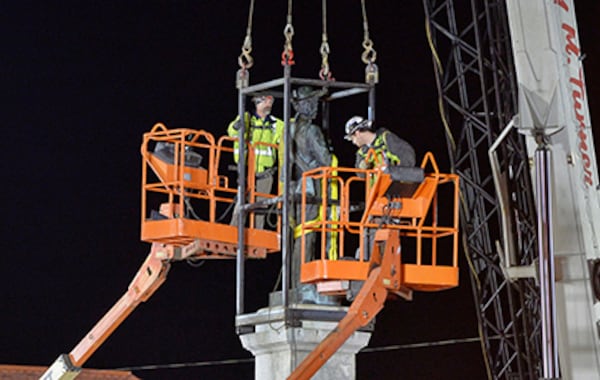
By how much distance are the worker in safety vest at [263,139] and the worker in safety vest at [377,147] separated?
1.21 metres

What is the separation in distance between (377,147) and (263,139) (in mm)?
1837

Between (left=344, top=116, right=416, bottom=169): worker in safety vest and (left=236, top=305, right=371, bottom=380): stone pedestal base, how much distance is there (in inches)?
74.5

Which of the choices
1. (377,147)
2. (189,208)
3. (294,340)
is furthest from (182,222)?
(377,147)

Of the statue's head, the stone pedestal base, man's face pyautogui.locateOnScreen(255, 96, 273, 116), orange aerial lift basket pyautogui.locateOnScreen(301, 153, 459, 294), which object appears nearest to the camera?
orange aerial lift basket pyautogui.locateOnScreen(301, 153, 459, 294)

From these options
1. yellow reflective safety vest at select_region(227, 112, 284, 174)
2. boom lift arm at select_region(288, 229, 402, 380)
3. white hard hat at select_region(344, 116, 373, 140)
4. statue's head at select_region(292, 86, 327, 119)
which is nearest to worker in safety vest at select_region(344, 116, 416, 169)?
white hard hat at select_region(344, 116, 373, 140)

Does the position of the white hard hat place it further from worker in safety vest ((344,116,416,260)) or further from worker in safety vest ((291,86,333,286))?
worker in safety vest ((291,86,333,286))

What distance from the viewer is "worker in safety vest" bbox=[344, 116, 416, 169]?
13.9 meters

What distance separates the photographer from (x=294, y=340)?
13.6 meters

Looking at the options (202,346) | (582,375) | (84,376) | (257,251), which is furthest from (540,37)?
(202,346)

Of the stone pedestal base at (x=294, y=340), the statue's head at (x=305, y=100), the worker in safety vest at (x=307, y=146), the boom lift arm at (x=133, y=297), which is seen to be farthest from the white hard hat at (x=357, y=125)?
the boom lift arm at (x=133, y=297)

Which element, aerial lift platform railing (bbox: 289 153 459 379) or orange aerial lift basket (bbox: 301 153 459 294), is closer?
aerial lift platform railing (bbox: 289 153 459 379)

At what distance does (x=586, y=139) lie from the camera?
11.5m

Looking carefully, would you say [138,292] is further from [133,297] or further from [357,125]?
[357,125]

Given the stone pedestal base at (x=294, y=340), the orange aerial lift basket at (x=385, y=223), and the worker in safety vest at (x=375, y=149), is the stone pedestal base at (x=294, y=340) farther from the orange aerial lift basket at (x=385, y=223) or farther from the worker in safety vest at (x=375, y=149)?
the worker in safety vest at (x=375, y=149)
